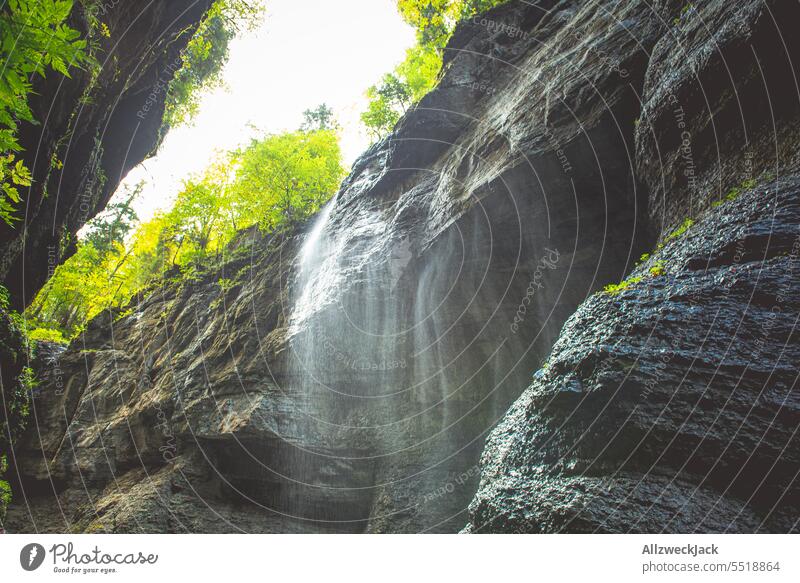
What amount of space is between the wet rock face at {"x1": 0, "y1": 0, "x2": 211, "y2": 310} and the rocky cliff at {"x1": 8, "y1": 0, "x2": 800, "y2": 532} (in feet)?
17.1

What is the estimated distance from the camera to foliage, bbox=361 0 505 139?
57.8 ft

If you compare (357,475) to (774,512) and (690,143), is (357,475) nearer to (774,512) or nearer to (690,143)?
(774,512)

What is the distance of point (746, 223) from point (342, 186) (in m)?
13.0

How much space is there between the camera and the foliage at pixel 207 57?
15.7 m

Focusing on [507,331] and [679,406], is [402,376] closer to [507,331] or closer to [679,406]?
[507,331]

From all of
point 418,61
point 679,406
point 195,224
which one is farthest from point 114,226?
point 679,406

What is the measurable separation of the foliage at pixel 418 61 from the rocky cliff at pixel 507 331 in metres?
4.88

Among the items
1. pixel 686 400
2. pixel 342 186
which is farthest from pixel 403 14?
pixel 686 400

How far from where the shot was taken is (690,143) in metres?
6.66

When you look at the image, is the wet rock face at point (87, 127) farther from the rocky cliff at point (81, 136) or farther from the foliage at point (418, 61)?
the foliage at point (418, 61)
